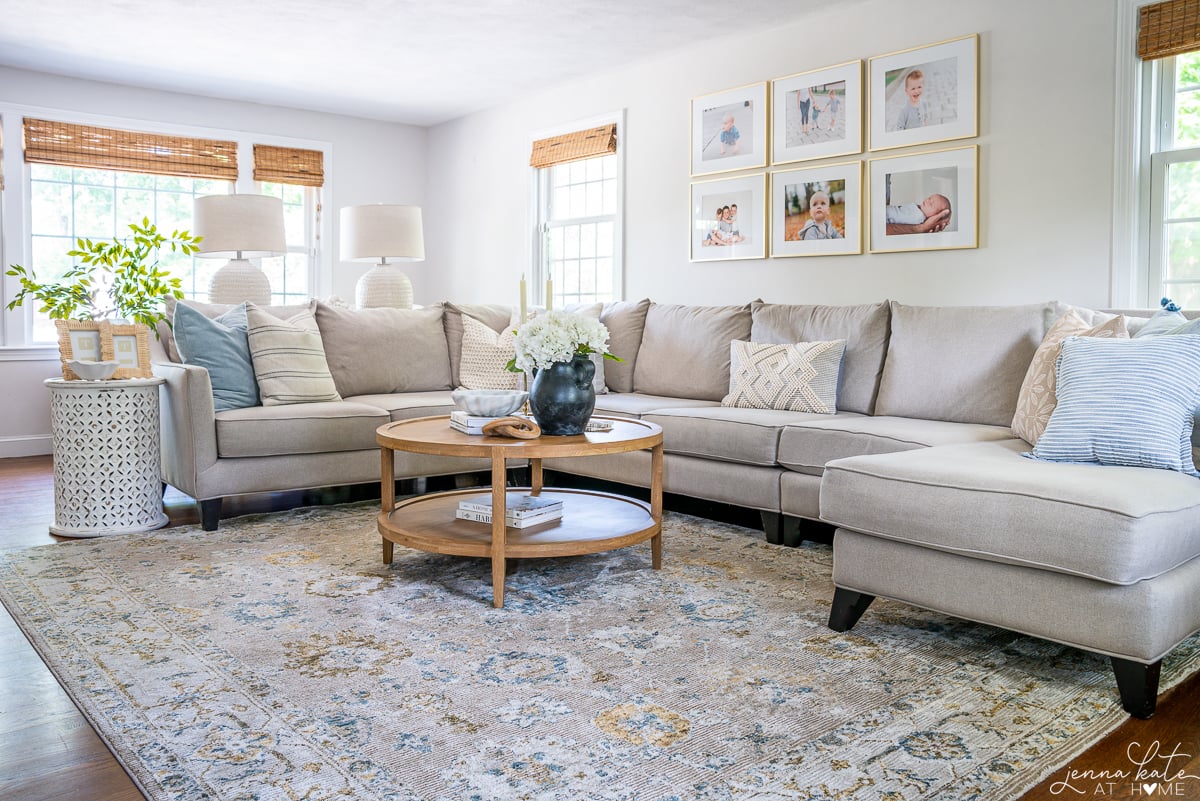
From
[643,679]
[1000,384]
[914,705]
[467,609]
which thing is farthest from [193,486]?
[1000,384]

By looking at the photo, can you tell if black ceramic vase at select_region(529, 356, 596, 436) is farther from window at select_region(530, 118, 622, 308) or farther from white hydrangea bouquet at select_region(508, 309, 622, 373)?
window at select_region(530, 118, 622, 308)

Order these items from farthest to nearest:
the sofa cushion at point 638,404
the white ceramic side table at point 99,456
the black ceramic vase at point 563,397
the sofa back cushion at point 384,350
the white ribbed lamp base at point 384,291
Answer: the white ribbed lamp base at point 384,291
the sofa back cushion at point 384,350
the sofa cushion at point 638,404
the white ceramic side table at point 99,456
the black ceramic vase at point 563,397

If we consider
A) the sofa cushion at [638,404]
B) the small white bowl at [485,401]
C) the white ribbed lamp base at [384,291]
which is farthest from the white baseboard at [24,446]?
the small white bowl at [485,401]

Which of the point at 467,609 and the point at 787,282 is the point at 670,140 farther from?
the point at 467,609

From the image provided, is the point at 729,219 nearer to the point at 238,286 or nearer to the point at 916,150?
the point at 916,150

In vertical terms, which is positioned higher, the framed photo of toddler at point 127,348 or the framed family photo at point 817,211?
the framed family photo at point 817,211

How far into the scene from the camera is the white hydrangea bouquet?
2.77 meters

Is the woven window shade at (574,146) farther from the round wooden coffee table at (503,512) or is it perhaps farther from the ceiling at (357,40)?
the round wooden coffee table at (503,512)

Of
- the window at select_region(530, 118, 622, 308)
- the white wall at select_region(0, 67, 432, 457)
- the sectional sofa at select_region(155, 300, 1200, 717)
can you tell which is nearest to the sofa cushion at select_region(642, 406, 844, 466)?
the sectional sofa at select_region(155, 300, 1200, 717)

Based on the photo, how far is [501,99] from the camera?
20.9 ft

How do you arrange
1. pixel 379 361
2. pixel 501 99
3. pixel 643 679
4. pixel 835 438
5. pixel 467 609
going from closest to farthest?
pixel 643 679 < pixel 467 609 < pixel 835 438 < pixel 379 361 < pixel 501 99

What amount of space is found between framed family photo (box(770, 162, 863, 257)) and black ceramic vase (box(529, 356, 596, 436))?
217 centimetres

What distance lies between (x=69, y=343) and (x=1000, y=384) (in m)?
3.49

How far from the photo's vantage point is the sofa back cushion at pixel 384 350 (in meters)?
4.37
